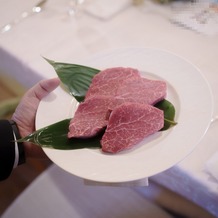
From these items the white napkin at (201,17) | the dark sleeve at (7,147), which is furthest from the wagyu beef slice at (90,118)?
the white napkin at (201,17)

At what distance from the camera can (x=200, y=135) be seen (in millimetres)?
528

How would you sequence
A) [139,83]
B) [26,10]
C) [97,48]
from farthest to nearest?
[26,10] → [97,48] → [139,83]

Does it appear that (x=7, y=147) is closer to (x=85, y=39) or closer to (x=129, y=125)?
(x=129, y=125)

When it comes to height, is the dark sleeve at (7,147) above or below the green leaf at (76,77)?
below

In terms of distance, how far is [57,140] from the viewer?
0.58 m

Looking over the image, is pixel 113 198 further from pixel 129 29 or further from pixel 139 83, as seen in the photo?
pixel 129 29

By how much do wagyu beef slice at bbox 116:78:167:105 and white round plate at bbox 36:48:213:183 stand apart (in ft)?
0.09

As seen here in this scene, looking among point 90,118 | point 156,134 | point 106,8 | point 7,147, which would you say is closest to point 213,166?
point 156,134

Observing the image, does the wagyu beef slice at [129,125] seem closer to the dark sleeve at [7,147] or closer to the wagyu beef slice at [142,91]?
the wagyu beef slice at [142,91]

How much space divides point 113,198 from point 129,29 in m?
0.54

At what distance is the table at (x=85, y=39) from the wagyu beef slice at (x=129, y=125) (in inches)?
8.4

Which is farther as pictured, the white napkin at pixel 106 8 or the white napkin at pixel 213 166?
the white napkin at pixel 106 8

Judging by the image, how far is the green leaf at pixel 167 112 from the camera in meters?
0.57

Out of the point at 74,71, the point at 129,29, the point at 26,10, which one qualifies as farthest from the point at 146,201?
the point at 26,10
